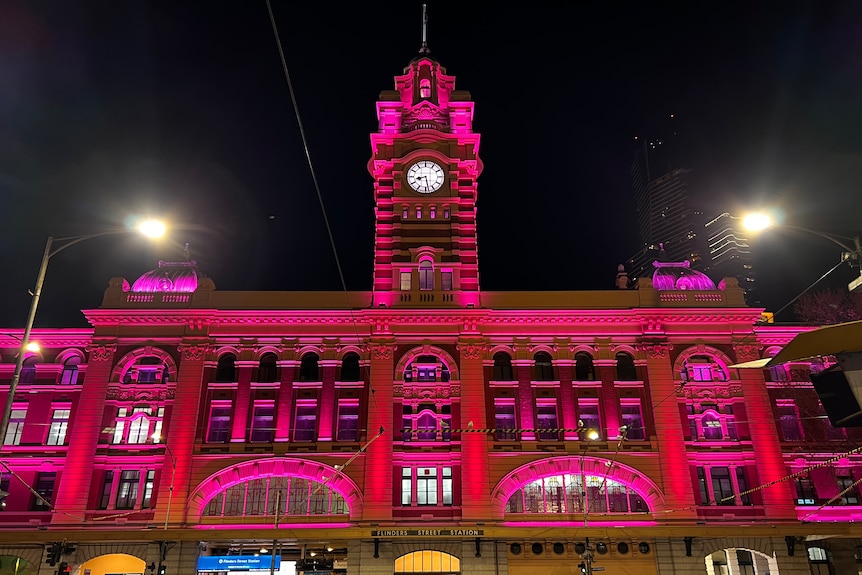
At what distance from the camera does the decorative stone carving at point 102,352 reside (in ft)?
145

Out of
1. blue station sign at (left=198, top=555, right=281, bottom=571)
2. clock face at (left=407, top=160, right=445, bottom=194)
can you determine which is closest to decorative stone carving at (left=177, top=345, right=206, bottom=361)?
blue station sign at (left=198, top=555, right=281, bottom=571)

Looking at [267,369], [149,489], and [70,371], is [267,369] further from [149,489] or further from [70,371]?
[70,371]

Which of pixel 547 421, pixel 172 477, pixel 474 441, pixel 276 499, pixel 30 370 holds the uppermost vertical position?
pixel 30 370

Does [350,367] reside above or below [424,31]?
below

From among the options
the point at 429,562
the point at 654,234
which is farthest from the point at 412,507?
the point at 654,234

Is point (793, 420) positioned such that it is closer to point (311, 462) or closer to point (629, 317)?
point (629, 317)

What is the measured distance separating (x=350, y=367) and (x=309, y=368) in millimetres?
2761

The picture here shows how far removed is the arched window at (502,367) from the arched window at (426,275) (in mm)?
6997

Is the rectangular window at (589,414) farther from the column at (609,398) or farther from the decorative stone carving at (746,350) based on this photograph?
the decorative stone carving at (746,350)

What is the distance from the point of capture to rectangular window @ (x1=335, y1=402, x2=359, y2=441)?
141 ft

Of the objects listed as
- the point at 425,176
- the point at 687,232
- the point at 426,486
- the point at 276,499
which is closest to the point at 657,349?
the point at 426,486

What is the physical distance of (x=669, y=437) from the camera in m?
42.3

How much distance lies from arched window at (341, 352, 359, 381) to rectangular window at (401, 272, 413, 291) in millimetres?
5974

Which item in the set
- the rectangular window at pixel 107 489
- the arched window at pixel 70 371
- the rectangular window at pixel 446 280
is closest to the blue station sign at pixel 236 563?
the rectangular window at pixel 107 489
